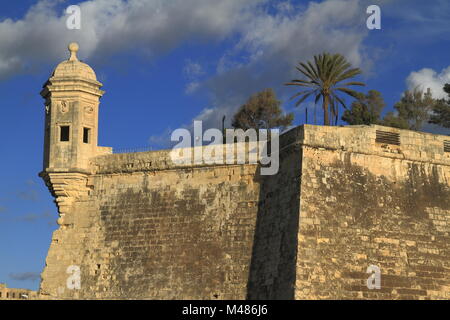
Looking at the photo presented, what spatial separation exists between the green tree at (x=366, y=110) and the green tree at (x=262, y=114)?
2.86 metres

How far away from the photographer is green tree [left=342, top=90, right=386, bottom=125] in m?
45.3

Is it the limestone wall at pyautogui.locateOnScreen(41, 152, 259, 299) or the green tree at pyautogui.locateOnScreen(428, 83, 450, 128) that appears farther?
the green tree at pyautogui.locateOnScreen(428, 83, 450, 128)

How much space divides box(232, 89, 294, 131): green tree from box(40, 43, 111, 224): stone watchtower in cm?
1417

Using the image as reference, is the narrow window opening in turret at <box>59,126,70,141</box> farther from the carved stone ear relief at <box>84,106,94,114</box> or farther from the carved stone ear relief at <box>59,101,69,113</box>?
the carved stone ear relief at <box>84,106,94,114</box>

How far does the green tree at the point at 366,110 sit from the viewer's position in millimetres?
45312

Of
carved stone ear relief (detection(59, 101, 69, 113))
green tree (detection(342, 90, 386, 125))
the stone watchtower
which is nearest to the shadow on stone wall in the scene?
the stone watchtower

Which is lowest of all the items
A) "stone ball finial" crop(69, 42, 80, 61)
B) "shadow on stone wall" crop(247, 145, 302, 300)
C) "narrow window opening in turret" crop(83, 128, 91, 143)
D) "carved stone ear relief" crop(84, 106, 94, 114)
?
"shadow on stone wall" crop(247, 145, 302, 300)

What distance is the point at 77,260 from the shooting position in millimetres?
31734

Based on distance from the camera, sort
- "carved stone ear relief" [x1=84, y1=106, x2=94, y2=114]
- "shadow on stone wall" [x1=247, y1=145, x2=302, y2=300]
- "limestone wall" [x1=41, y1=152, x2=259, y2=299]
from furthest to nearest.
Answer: "carved stone ear relief" [x1=84, y1=106, x2=94, y2=114] < "limestone wall" [x1=41, y1=152, x2=259, y2=299] < "shadow on stone wall" [x1=247, y1=145, x2=302, y2=300]

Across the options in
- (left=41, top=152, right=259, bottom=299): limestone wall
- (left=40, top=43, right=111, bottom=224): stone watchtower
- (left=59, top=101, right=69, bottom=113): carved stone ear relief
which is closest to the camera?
(left=41, top=152, right=259, bottom=299): limestone wall

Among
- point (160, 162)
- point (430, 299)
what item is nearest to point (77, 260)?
point (160, 162)

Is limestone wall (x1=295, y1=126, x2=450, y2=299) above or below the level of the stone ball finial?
below
